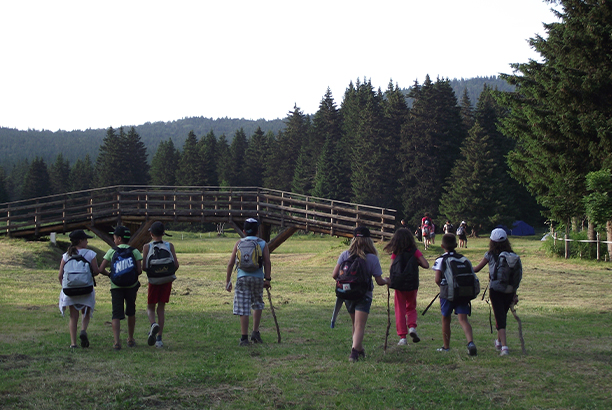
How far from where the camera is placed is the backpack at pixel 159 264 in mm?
7867

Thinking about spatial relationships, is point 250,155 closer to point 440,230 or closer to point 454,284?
point 440,230

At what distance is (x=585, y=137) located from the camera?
22.2 meters

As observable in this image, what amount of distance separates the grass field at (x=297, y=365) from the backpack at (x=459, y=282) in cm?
70

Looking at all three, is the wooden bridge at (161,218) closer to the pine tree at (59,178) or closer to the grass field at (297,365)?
the grass field at (297,365)

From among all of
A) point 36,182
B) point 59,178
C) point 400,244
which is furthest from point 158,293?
point 59,178

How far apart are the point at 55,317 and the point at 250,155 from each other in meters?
75.5

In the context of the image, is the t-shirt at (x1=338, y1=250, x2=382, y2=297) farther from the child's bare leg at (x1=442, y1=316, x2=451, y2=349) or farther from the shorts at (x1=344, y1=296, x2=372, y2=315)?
the child's bare leg at (x1=442, y1=316, x2=451, y2=349)

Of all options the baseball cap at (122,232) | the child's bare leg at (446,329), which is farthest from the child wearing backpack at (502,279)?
the baseball cap at (122,232)

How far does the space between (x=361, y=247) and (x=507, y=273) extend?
1824 mm

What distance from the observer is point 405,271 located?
7914 millimetres

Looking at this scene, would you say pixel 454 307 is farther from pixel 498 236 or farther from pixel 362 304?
pixel 362 304

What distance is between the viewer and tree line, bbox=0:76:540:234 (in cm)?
5394

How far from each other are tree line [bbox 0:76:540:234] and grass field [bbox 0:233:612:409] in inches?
1596

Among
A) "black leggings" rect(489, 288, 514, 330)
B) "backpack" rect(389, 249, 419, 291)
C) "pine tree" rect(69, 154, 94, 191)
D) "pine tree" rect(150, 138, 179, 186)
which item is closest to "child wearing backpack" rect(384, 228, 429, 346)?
"backpack" rect(389, 249, 419, 291)
